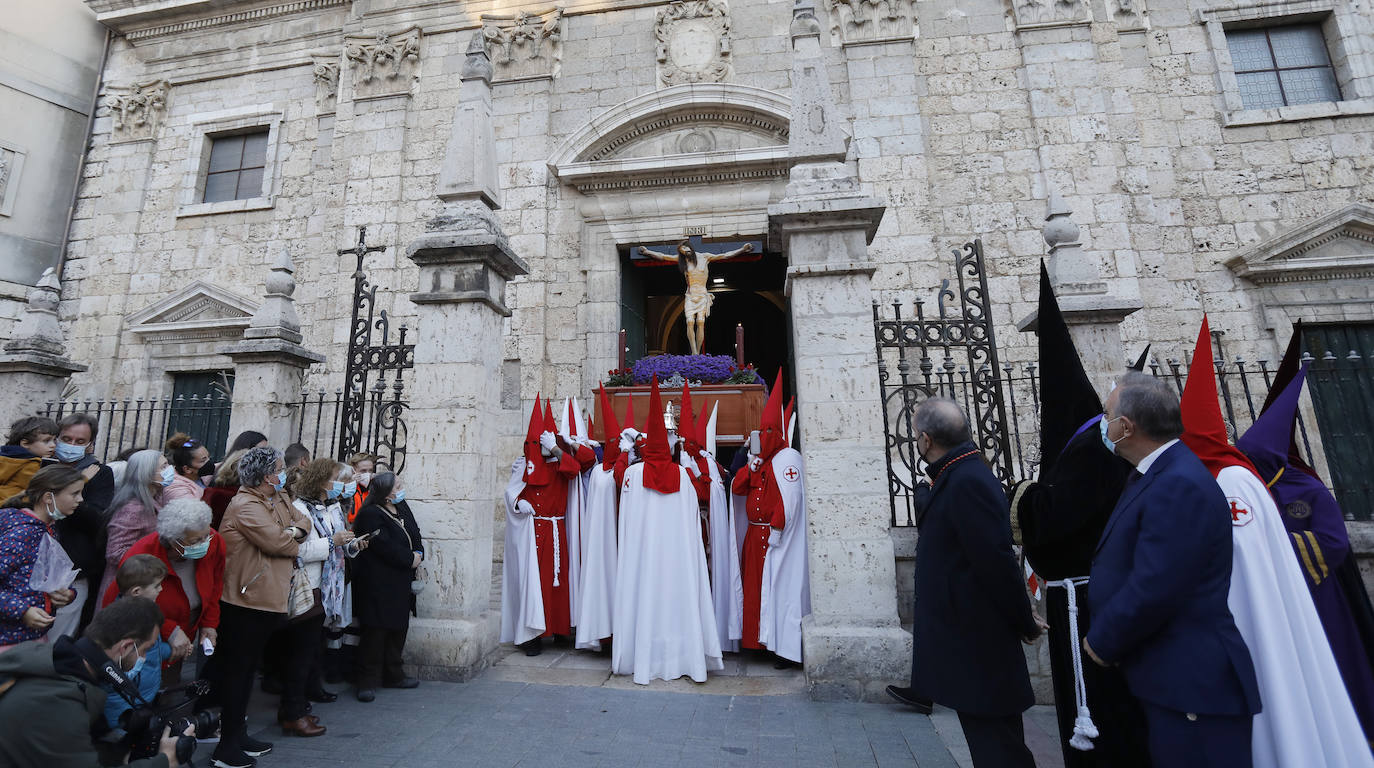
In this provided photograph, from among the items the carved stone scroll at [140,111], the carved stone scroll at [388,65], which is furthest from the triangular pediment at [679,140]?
the carved stone scroll at [140,111]

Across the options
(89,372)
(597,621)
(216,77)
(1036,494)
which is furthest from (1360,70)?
(89,372)

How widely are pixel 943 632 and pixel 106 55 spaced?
18.3 metres

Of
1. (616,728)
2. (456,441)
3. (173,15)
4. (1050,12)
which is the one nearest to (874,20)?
(1050,12)

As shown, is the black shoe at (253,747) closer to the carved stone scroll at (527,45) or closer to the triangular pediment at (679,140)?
the triangular pediment at (679,140)

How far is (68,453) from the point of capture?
4020 mm

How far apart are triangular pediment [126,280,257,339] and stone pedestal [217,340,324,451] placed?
4.54 m

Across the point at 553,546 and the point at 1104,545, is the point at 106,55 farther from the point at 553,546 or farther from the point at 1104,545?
the point at 1104,545

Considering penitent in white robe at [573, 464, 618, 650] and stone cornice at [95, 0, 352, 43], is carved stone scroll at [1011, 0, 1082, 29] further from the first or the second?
stone cornice at [95, 0, 352, 43]

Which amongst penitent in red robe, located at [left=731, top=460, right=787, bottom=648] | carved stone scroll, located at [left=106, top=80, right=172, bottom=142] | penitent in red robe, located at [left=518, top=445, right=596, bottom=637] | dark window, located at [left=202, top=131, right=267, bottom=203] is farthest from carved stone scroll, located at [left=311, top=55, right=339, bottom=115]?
penitent in red robe, located at [left=731, top=460, right=787, bottom=648]

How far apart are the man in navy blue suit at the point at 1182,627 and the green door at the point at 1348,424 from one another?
839 centimetres

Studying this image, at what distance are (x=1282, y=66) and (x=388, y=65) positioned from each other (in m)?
14.6

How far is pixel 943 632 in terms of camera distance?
2617 mm

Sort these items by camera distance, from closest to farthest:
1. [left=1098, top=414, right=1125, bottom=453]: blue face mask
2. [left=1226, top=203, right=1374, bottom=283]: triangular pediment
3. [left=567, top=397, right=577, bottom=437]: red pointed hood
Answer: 1. [left=1098, top=414, right=1125, bottom=453]: blue face mask
2. [left=567, top=397, right=577, bottom=437]: red pointed hood
3. [left=1226, top=203, right=1374, bottom=283]: triangular pediment

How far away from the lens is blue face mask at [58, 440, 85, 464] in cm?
401
